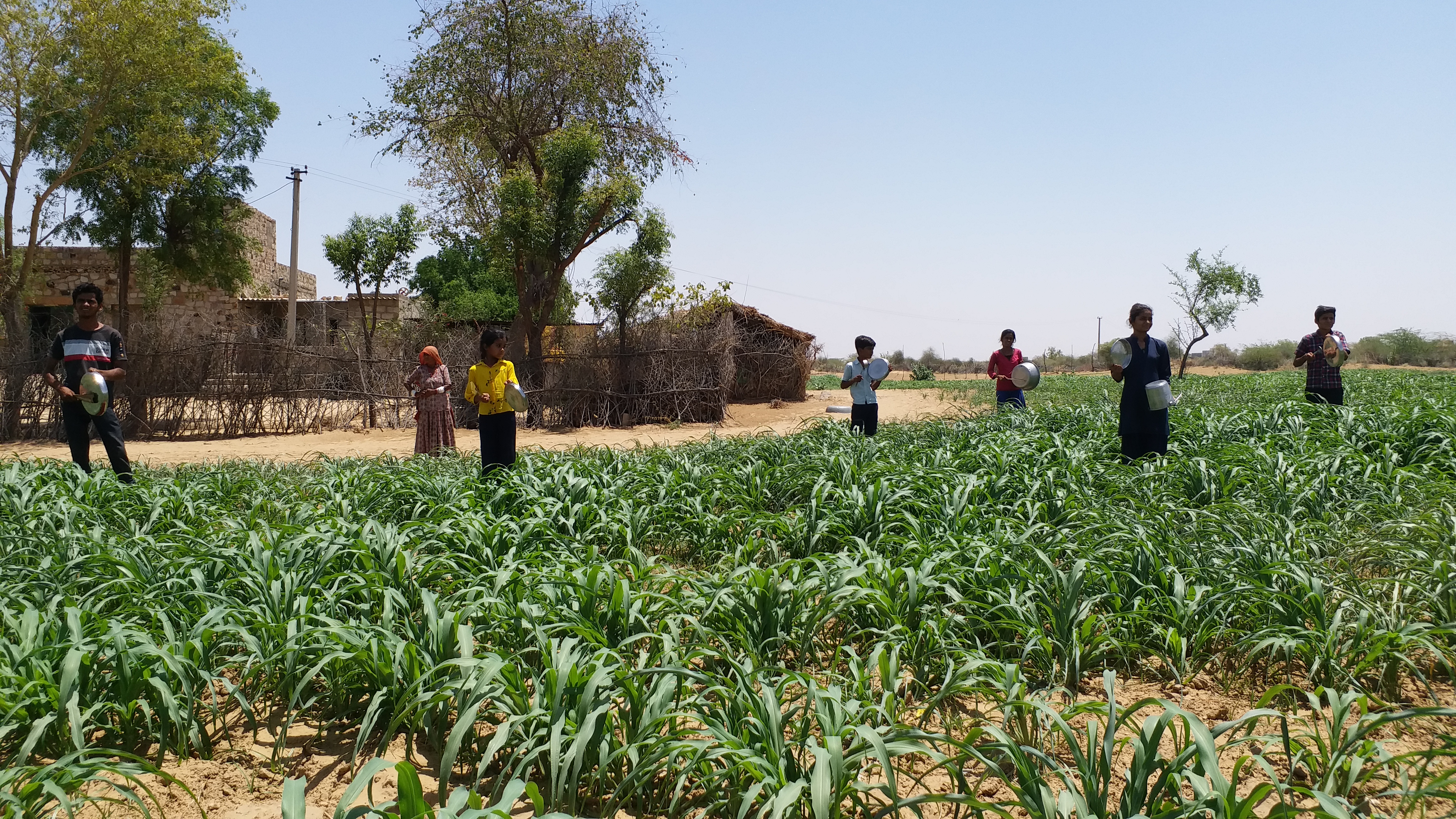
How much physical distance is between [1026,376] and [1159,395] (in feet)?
6.41

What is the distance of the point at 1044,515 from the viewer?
4711 millimetres

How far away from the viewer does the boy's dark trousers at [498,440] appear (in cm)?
641

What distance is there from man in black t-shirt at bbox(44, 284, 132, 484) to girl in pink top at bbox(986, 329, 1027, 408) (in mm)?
Answer: 7731

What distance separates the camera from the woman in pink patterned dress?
830cm

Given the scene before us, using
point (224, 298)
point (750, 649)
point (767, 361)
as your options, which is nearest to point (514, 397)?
point (750, 649)

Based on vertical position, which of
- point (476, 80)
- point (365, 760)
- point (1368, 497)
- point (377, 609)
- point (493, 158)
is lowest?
point (365, 760)

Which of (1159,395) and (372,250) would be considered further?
(372,250)

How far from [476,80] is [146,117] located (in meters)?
6.05

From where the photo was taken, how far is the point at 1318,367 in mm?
8516

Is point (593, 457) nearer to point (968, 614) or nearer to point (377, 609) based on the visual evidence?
point (377, 609)

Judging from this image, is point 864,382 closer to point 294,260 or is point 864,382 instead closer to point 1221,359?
point 294,260

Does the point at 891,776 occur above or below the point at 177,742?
above

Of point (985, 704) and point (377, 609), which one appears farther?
point (377, 609)

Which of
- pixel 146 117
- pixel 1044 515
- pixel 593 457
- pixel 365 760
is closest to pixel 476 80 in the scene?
pixel 146 117
